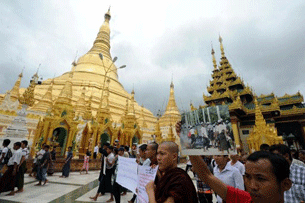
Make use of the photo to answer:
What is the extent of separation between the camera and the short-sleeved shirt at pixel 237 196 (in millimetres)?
1462

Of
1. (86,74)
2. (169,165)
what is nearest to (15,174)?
(169,165)

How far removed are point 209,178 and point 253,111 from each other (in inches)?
778

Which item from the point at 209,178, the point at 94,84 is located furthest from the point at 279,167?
the point at 94,84

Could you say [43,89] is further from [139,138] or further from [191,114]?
[191,114]

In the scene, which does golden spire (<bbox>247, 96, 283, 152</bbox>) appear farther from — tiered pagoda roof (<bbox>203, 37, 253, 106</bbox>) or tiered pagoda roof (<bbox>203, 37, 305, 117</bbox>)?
tiered pagoda roof (<bbox>203, 37, 253, 106</bbox>)

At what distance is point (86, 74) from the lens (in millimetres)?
28953

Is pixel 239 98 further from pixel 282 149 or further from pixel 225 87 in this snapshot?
pixel 282 149

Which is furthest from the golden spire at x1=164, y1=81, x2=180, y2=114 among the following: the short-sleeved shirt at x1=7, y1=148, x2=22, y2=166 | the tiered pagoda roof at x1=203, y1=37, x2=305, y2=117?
the short-sleeved shirt at x1=7, y1=148, x2=22, y2=166

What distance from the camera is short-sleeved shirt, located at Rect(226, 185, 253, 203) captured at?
1.46 metres

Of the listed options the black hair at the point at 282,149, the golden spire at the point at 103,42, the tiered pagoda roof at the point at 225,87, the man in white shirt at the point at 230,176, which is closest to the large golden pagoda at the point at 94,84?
the golden spire at the point at 103,42

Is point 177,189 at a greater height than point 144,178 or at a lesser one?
greater

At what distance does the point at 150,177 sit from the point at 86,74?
98.9 feet

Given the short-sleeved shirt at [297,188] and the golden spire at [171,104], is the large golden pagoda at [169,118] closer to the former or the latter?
the golden spire at [171,104]

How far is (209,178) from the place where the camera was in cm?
165
